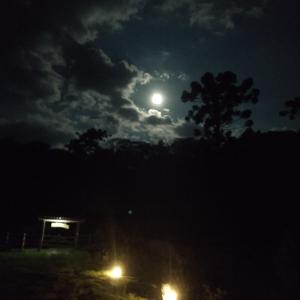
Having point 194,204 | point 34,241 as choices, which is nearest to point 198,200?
point 194,204

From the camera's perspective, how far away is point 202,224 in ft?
73.0

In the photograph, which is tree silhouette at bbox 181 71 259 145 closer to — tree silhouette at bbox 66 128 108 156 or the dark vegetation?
the dark vegetation

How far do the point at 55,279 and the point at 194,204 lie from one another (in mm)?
15835

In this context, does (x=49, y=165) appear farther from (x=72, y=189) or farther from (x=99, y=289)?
(x=99, y=289)

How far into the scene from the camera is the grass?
11047mm

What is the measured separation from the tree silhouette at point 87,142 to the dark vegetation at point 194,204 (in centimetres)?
541

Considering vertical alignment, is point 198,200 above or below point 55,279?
above

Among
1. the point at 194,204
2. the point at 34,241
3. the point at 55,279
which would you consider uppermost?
the point at 194,204

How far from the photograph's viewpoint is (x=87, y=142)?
193ft

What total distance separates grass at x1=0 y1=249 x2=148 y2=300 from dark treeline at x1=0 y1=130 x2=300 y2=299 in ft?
13.3

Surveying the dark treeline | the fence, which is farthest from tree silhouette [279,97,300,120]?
the fence

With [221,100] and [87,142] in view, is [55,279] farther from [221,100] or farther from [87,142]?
[87,142]

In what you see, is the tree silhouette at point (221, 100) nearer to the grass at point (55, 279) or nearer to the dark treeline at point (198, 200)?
the dark treeline at point (198, 200)

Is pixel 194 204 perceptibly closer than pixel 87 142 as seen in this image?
Yes
